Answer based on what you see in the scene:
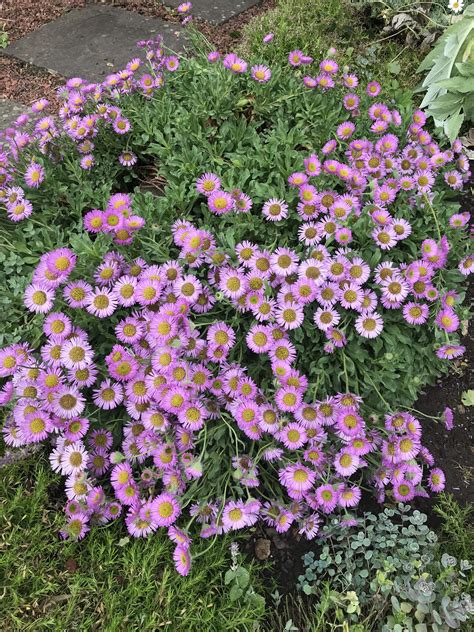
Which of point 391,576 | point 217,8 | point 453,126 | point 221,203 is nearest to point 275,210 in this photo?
point 221,203

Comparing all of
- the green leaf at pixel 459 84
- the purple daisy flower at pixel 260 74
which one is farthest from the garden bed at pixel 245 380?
the green leaf at pixel 459 84

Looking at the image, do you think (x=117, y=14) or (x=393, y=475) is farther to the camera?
(x=117, y=14)

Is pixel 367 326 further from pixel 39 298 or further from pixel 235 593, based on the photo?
pixel 39 298

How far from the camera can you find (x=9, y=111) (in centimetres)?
324

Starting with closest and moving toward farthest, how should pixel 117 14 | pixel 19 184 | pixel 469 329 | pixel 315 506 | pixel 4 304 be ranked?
pixel 315 506 → pixel 4 304 → pixel 19 184 → pixel 469 329 → pixel 117 14

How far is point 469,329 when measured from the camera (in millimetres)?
2262

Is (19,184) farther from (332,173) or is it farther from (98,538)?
(98,538)

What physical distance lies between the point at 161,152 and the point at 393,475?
1.47 meters

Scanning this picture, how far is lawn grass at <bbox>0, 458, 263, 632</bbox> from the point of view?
4.82 feet

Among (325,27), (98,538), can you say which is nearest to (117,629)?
(98,538)

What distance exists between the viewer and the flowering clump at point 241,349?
1540mm

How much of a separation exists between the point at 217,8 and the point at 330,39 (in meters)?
1.07

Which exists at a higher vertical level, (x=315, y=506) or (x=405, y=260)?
(x=405, y=260)

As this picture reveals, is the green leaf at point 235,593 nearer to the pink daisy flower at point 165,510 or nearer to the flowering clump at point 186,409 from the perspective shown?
the flowering clump at point 186,409
